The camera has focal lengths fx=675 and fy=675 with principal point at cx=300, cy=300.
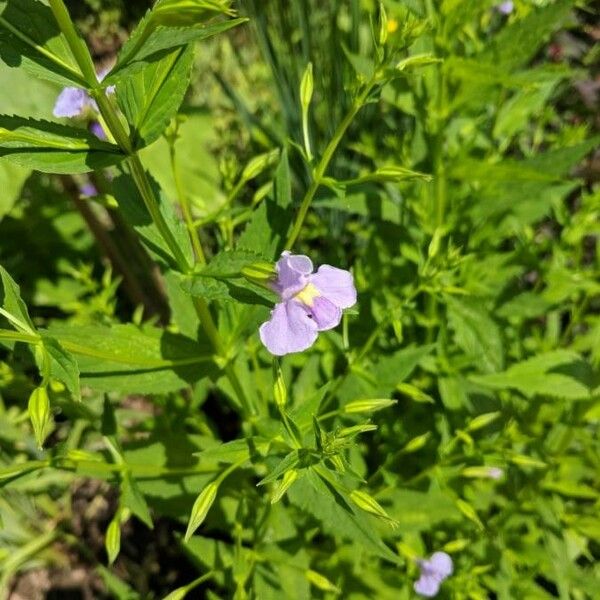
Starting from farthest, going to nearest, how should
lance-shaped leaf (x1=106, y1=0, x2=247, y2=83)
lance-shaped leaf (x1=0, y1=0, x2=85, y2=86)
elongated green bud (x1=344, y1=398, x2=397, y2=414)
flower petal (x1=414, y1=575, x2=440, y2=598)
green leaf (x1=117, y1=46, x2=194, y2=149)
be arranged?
flower petal (x1=414, y1=575, x2=440, y2=598) < elongated green bud (x1=344, y1=398, x2=397, y2=414) < green leaf (x1=117, y1=46, x2=194, y2=149) < lance-shaped leaf (x1=0, y1=0, x2=85, y2=86) < lance-shaped leaf (x1=106, y1=0, x2=247, y2=83)

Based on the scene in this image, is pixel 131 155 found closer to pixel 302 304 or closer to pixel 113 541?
pixel 302 304

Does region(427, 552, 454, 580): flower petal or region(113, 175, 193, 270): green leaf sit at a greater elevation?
region(113, 175, 193, 270): green leaf

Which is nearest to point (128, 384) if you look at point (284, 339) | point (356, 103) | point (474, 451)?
point (284, 339)

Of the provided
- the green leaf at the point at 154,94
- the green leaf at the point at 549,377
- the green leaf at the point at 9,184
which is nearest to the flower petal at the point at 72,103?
the green leaf at the point at 154,94

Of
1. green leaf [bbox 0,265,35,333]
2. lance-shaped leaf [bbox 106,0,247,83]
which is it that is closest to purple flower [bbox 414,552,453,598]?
green leaf [bbox 0,265,35,333]

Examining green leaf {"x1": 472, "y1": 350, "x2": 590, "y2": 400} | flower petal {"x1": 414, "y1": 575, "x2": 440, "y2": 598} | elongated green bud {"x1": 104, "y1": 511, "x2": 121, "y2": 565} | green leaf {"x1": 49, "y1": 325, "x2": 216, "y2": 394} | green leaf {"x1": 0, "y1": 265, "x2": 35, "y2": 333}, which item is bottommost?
flower petal {"x1": 414, "y1": 575, "x2": 440, "y2": 598}

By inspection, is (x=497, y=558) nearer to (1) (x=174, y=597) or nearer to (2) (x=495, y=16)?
(1) (x=174, y=597)

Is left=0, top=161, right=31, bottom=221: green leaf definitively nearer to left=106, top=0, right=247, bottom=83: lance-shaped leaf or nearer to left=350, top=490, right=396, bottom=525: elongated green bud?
left=106, top=0, right=247, bottom=83: lance-shaped leaf
